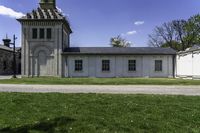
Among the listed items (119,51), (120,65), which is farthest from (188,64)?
(119,51)

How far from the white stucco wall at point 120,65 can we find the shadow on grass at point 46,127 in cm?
3384

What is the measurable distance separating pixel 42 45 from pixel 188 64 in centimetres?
1891

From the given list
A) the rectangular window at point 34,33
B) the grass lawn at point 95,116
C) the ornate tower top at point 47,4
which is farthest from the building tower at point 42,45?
the grass lawn at point 95,116

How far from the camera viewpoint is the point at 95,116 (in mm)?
8680

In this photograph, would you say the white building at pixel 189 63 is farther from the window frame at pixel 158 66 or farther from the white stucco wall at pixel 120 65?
the window frame at pixel 158 66

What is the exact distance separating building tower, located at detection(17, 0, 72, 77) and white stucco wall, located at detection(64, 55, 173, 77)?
5.62 feet

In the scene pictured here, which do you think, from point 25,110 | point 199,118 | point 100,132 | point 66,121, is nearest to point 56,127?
point 66,121

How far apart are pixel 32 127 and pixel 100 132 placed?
1.63m

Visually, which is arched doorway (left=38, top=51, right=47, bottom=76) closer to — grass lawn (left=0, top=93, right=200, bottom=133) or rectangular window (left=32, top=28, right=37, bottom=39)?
rectangular window (left=32, top=28, right=37, bottom=39)

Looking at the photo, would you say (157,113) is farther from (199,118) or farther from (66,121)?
(66,121)

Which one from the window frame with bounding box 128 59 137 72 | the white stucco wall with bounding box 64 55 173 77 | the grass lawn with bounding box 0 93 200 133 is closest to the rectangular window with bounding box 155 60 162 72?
the white stucco wall with bounding box 64 55 173 77

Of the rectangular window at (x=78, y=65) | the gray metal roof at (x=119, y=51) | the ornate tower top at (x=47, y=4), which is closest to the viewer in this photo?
the rectangular window at (x=78, y=65)

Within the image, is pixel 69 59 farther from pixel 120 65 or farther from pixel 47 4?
pixel 47 4

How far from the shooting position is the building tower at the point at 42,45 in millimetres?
42031
